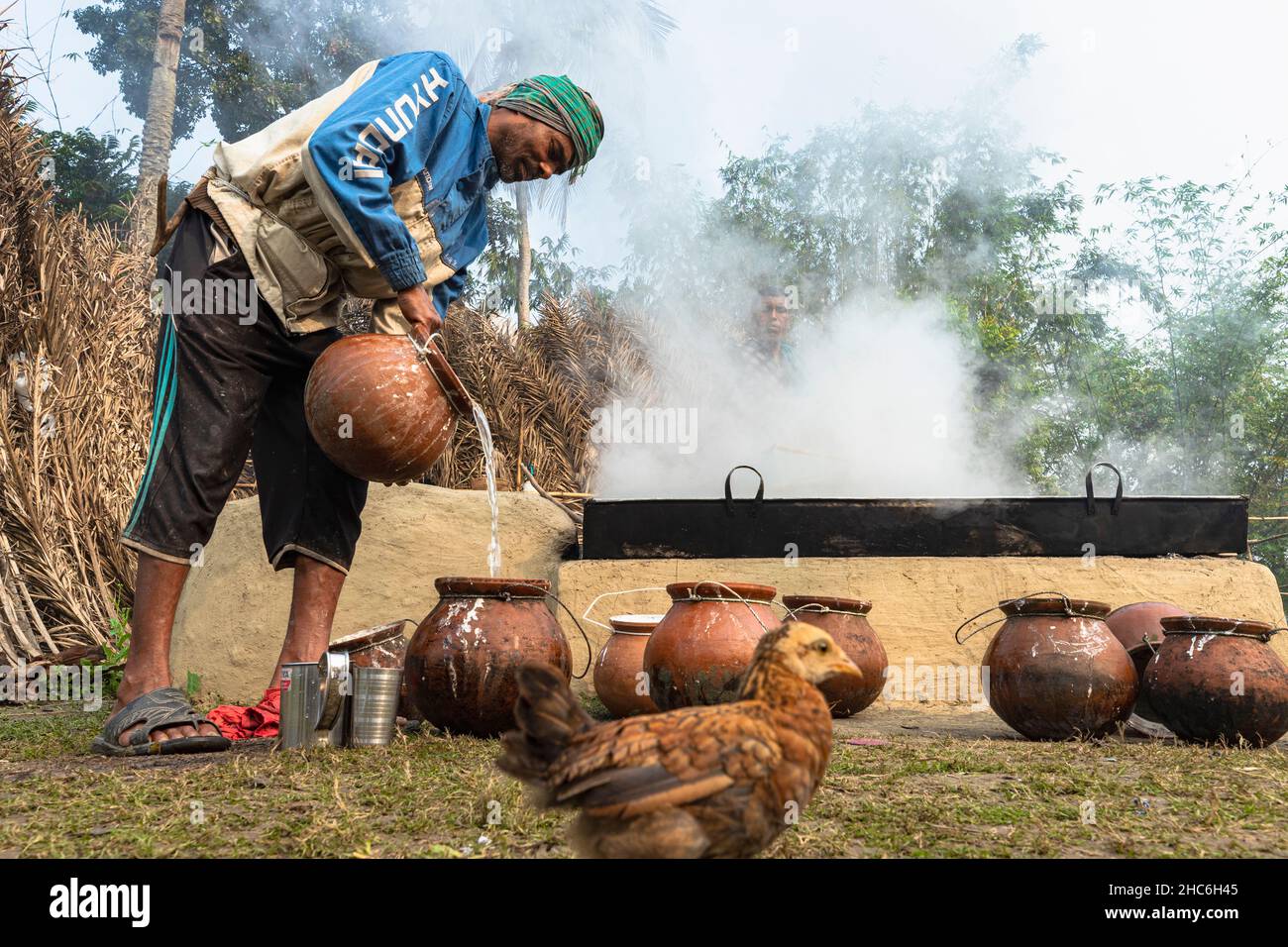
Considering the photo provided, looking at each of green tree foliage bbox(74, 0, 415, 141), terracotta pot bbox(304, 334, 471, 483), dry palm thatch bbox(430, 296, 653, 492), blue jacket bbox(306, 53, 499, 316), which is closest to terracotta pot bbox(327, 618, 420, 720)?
terracotta pot bbox(304, 334, 471, 483)

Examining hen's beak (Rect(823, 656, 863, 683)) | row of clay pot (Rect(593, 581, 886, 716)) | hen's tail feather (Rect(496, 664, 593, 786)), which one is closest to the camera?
hen's tail feather (Rect(496, 664, 593, 786))

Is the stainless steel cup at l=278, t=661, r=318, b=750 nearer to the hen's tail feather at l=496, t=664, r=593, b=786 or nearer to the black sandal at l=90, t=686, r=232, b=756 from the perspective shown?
the black sandal at l=90, t=686, r=232, b=756

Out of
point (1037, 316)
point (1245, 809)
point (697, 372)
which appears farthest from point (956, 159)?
point (1245, 809)

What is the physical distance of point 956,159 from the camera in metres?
17.5

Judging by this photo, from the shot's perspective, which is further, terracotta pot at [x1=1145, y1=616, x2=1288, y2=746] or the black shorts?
terracotta pot at [x1=1145, y1=616, x2=1288, y2=746]

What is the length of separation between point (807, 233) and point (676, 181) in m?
6.94

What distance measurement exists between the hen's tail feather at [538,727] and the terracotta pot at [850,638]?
2.98 metres

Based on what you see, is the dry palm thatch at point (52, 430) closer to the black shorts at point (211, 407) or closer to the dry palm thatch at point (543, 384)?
the dry palm thatch at point (543, 384)

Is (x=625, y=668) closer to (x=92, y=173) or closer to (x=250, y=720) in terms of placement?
(x=250, y=720)

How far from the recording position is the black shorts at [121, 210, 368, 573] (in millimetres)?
3287

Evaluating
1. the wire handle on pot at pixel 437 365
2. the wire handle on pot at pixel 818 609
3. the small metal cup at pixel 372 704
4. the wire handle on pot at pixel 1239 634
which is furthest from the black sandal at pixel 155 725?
the wire handle on pot at pixel 1239 634

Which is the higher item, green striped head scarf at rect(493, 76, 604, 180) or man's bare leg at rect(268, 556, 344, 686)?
green striped head scarf at rect(493, 76, 604, 180)

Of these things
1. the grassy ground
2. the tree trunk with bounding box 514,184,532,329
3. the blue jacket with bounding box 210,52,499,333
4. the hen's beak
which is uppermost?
the tree trunk with bounding box 514,184,532,329

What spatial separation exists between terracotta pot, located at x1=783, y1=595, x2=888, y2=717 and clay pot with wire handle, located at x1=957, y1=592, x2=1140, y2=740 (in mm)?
584
